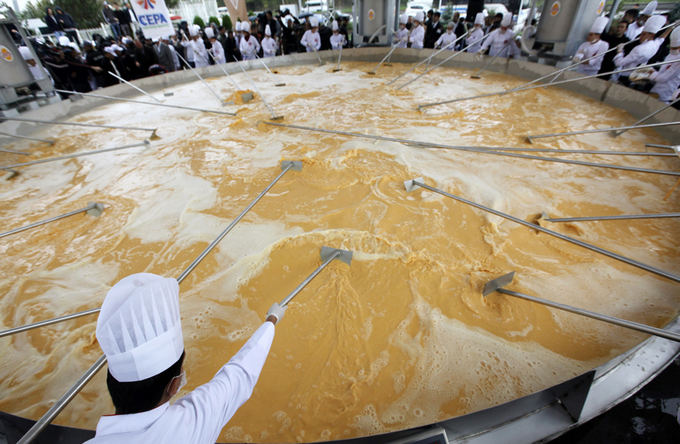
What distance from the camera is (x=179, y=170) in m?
4.05

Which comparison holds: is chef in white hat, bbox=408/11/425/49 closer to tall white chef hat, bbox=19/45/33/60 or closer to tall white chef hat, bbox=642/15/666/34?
tall white chef hat, bbox=642/15/666/34

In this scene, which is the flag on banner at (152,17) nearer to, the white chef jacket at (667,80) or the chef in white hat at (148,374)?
the chef in white hat at (148,374)

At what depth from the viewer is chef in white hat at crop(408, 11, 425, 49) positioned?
28.1ft

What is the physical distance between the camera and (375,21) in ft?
29.6

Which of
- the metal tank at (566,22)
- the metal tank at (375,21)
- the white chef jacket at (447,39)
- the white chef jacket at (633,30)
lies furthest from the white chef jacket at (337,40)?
the white chef jacket at (633,30)

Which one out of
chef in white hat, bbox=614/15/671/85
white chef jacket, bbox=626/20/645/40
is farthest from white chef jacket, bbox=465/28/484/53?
chef in white hat, bbox=614/15/671/85

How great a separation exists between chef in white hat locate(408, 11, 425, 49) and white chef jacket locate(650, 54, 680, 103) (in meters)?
5.83

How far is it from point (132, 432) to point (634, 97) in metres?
6.87

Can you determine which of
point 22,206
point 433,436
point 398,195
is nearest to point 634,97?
point 398,195

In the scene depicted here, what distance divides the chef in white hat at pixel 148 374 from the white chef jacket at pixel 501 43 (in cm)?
862

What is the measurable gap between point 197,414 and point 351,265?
1.62 metres

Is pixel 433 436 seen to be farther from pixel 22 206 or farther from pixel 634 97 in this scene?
Answer: pixel 634 97

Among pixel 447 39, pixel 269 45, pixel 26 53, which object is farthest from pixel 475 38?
pixel 26 53

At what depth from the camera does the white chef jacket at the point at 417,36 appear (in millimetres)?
8703
